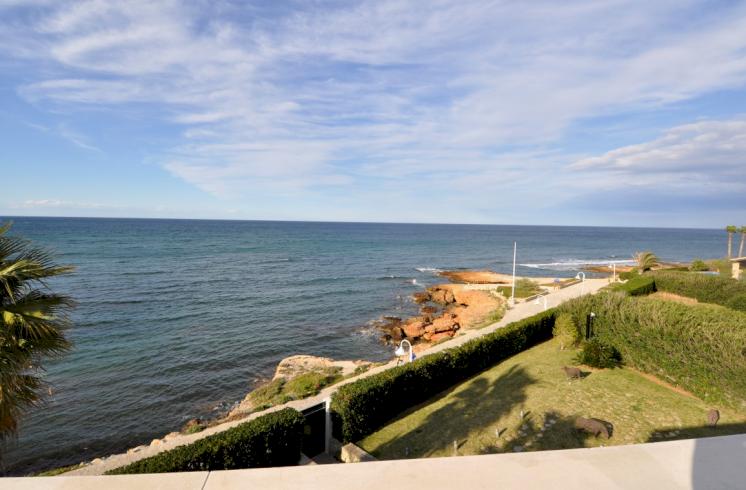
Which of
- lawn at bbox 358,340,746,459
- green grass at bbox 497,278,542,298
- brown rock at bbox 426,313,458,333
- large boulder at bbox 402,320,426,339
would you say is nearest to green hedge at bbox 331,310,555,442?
lawn at bbox 358,340,746,459

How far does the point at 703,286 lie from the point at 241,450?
98.2 ft

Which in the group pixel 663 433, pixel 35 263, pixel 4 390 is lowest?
pixel 663 433

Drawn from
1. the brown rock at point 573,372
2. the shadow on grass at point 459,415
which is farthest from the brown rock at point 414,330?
the brown rock at point 573,372

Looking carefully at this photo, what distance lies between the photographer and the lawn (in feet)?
36.1

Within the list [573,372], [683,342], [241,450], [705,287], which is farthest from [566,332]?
[241,450]

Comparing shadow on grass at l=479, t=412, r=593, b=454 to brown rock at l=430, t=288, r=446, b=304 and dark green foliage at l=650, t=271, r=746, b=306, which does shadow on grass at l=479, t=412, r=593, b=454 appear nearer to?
dark green foliage at l=650, t=271, r=746, b=306

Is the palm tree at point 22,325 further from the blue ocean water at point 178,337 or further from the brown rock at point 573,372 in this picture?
the brown rock at point 573,372

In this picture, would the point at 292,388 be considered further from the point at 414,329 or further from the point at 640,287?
the point at 640,287

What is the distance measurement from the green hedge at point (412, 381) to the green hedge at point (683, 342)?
3.89m

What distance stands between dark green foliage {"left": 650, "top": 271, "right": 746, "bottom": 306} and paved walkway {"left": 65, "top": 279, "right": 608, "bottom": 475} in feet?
19.4

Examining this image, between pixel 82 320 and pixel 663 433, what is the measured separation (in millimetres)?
34816

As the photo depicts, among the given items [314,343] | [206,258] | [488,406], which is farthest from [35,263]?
[206,258]

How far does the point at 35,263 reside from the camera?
569 centimetres

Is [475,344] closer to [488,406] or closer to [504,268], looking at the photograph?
[488,406]
